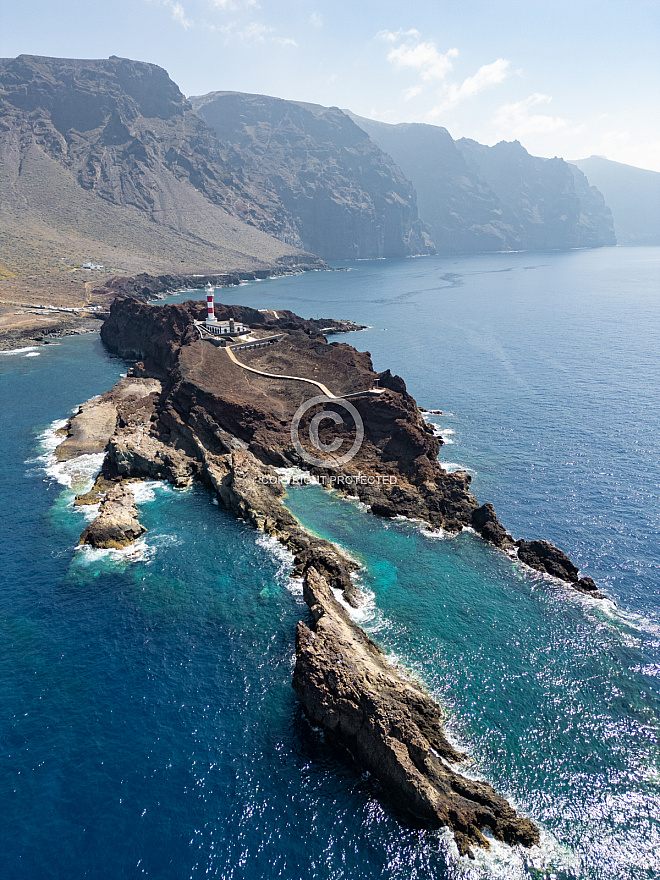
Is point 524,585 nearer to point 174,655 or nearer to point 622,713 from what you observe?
point 622,713

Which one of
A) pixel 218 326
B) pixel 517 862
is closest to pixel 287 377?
pixel 218 326

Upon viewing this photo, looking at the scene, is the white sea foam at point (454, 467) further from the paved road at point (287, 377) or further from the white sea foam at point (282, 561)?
the white sea foam at point (282, 561)

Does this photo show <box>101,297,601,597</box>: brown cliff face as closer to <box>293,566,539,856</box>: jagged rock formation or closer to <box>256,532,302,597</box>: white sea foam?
<box>256,532,302,597</box>: white sea foam

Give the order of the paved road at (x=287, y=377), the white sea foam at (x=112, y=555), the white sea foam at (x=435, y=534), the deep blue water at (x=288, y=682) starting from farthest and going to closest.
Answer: the paved road at (x=287, y=377), the white sea foam at (x=435, y=534), the white sea foam at (x=112, y=555), the deep blue water at (x=288, y=682)

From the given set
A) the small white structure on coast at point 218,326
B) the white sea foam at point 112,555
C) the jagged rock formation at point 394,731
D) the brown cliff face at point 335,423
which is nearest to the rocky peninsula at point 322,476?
the jagged rock formation at point 394,731

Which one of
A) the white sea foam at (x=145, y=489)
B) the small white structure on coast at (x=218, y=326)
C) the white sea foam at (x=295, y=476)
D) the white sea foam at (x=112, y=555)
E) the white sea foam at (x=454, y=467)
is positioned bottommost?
A: the white sea foam at (x=112, y=555)

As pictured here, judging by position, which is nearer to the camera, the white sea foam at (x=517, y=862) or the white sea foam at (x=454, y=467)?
the white sea foam at (x=517, y=862)

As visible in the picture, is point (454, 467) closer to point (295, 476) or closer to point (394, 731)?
point (295, 476)
